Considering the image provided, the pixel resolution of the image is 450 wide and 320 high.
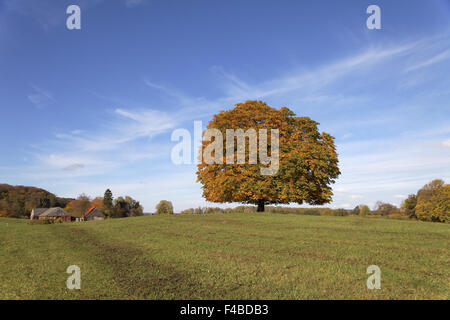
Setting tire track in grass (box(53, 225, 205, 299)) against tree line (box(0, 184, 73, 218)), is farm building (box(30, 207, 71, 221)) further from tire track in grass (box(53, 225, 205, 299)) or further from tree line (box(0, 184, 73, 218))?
tire track in grass (box(53, 225, 205, 299))

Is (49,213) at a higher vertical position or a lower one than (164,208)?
lower

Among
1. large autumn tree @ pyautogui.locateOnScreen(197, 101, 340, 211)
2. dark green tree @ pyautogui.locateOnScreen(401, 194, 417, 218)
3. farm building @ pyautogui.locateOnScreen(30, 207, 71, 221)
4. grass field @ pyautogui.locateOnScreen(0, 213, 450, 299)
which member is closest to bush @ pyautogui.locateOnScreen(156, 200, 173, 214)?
large autumn tree @ pyautogui.locateOnScreen(197, 101, 340, 211)

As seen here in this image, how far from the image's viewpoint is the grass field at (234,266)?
735cm

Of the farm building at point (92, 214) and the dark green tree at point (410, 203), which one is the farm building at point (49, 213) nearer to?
the farm building at point (92, 214)

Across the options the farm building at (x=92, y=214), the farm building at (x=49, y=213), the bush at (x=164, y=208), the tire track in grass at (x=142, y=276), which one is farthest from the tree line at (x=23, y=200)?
the tire track in grass at (x=142, y=276)

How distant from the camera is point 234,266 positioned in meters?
9.77

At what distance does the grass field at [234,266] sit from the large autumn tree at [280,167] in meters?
10.3

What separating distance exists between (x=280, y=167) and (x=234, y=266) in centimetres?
1818

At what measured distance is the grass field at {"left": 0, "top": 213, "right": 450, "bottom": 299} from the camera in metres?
7.35

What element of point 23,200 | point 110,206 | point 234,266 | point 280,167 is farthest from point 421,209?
point 23,200

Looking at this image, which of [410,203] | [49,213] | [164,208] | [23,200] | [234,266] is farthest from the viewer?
[23,200]

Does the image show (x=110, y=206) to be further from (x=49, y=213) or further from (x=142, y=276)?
(x=142, y=276)

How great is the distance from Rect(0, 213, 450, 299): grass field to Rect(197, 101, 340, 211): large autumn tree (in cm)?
1033

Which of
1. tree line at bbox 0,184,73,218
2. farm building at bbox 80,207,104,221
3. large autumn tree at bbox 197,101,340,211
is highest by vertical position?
large autumn tree at bbox 197,101,340,211
